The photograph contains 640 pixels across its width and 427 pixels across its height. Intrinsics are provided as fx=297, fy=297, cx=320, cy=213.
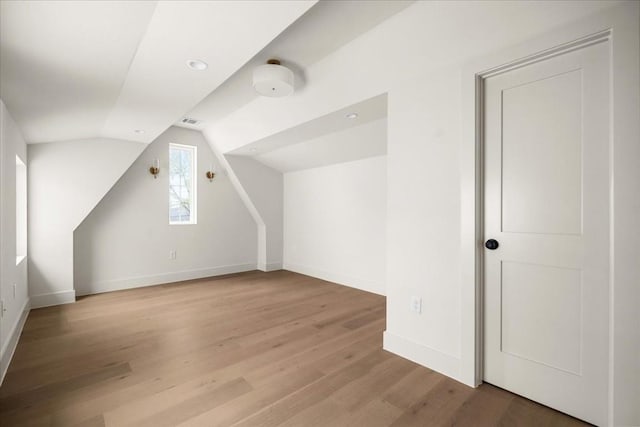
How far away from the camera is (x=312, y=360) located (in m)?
2.28

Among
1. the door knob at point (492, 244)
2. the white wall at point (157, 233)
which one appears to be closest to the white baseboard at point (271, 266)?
the white wall at point (157, 233)

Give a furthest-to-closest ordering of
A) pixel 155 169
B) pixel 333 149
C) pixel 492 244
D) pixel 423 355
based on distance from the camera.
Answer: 1. pixel 155 169
2. pixel 333 149
3. pixel 423 355
4. pixel 492 244

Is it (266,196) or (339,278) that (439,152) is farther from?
(266,196)

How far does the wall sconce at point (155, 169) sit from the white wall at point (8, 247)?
5.43 ft

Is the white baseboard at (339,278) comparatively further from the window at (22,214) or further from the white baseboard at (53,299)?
the window at (22,214)

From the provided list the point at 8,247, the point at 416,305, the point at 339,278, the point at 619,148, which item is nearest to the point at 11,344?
the point at 8,247

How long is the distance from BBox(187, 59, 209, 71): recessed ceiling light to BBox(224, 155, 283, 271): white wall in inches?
118

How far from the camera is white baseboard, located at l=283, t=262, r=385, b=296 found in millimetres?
4188

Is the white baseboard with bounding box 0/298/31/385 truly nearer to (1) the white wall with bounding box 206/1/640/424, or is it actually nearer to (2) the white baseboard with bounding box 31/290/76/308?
(2) the white baseboard with bounding box 31/290/76/308

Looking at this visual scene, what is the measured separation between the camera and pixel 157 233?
4.70 meters

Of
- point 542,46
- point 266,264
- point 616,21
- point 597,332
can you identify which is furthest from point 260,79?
point 266,264

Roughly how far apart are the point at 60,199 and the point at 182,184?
169cm

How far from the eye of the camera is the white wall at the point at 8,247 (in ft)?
7.20

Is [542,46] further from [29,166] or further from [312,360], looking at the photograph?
[29,166]
